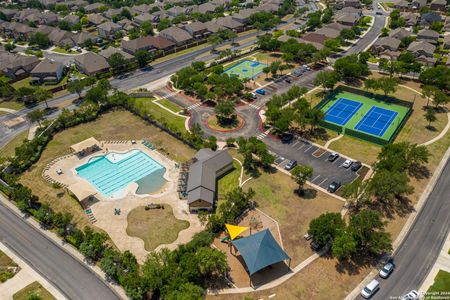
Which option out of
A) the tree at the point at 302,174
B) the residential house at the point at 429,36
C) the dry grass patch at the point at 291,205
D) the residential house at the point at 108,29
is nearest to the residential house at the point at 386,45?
the residential house at the point at 429,36

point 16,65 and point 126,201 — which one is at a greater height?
point 16,65

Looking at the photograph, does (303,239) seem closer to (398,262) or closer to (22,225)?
(398,262)

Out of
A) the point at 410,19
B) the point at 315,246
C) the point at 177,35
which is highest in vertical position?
the point at 410,19

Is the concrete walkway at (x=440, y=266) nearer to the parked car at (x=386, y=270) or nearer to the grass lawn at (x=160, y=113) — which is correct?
the parked car at (x=386, y=270)

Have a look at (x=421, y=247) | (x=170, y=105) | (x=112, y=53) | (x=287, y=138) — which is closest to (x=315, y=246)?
(x=421, y=247)

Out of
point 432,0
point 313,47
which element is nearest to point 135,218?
point 313,47

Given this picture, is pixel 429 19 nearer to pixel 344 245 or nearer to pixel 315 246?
pixel 315 246
